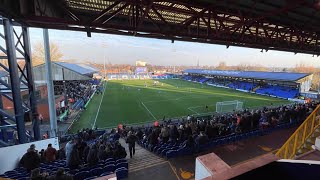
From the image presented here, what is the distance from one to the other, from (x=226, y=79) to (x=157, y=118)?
3952 centimetres

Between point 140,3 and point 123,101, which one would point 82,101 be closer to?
point 123,101

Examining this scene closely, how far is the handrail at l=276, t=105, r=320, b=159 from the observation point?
646 centimetres

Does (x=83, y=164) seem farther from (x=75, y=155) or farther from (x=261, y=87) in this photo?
(x=261, y=87)

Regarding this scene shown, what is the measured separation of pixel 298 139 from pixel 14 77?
9913 millimetres

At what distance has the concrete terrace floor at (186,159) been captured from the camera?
7281 millimetres

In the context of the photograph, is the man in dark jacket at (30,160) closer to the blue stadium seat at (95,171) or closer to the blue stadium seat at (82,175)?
the blue stadium seat at (82,175)

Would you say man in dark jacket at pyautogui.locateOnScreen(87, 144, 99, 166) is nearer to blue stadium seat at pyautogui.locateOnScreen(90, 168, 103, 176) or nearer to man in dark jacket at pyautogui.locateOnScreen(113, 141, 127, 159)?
blue stadium seat at pyautogui.locateOnScreen(90, 168, 103, 176)

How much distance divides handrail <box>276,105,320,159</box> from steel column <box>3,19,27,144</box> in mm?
8756

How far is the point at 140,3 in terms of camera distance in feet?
21.8

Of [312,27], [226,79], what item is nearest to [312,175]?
[312,27]

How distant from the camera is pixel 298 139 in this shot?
6.98 metres

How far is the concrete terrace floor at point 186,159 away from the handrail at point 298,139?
2.14 metres

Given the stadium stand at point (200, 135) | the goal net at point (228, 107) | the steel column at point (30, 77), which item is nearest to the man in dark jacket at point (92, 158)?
the stadium stand at point (200, 135)

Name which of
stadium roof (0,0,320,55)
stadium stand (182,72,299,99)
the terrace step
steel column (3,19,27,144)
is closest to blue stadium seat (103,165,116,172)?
the terrace step
